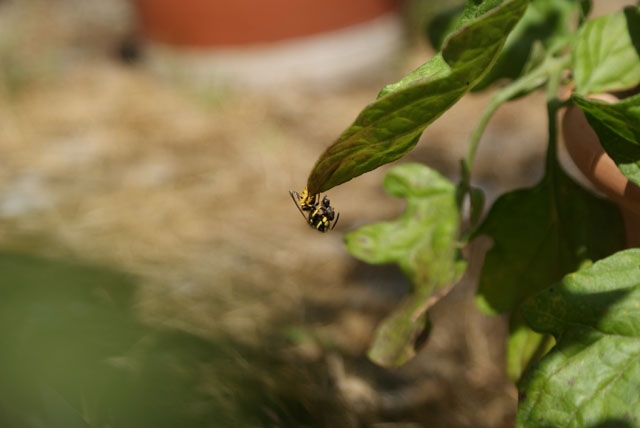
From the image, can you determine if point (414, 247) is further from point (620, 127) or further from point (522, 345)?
point (620, 127)

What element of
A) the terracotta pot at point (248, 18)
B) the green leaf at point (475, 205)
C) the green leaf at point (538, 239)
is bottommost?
the green leaf at point (538, 239)

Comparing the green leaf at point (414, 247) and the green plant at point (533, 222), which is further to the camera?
the green leaf at point (414, 247)

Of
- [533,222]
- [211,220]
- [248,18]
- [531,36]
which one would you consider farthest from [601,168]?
[248,18]

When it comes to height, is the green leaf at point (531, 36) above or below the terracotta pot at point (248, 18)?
below

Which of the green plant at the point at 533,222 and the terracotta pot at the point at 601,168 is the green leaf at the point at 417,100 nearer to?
the green plant at the point at 533,222

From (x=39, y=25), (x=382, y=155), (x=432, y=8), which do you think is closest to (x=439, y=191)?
(x=382, y=155)

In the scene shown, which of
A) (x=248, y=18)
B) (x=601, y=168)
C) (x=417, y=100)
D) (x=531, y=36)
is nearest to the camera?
(x=417, y=100)

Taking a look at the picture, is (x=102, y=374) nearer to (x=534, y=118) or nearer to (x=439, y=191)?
(x=439, y=191)

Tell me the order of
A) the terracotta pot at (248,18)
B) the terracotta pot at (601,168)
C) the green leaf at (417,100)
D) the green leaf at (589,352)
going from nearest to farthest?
the green leaf at (417,100) < the green leaf at (589,352) < the terracotta pot at (601,168) < the terracotta pot at (248,18)

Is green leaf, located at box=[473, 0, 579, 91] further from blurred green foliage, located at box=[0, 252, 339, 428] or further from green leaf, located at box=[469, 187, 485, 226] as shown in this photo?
blurred green foliage, located at box=[0, 252, 339, 428]

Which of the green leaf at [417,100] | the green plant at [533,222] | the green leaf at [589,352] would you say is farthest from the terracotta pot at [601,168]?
the green leaf at [417,100]
